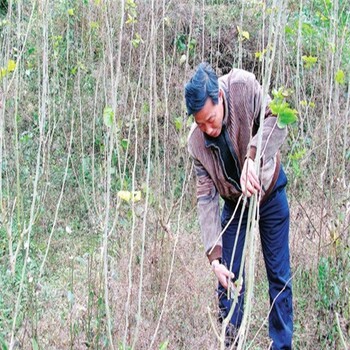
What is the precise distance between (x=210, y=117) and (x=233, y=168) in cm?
35

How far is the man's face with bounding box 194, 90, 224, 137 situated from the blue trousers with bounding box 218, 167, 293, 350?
0.48 meters

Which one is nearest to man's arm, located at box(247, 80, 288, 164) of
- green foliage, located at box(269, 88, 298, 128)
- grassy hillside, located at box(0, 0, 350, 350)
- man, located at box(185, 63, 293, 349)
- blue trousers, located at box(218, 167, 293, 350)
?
man, located at box(185, 63, 293, 349)

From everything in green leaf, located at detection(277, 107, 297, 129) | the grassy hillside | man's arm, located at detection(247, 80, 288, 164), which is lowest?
the grassy hillside

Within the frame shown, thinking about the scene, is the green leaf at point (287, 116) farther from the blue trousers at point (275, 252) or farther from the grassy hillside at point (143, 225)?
the blue trousers at point (275, 252)

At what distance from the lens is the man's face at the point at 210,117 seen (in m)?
2.45

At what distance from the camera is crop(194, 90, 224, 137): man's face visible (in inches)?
96.3

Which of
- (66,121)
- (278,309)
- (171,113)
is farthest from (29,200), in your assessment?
(278,309)

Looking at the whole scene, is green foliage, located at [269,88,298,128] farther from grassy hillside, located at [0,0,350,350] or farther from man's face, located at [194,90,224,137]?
man's face, located at [194,90,224,137]

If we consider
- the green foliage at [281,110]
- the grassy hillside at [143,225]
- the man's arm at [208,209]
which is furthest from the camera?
the man's arm at [208,209]

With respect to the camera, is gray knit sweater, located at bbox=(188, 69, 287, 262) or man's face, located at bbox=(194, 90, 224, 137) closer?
man's face, located at bbox=(194, 90, 224, 137)

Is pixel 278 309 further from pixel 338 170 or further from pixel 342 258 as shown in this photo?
pixel 338 170

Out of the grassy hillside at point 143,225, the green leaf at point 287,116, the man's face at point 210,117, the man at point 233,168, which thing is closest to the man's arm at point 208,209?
the man at point 233,168

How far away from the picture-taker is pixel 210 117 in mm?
2498

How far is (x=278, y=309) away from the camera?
2951mm
